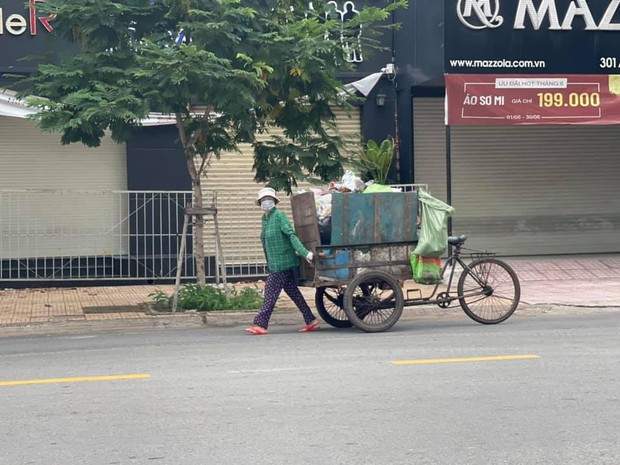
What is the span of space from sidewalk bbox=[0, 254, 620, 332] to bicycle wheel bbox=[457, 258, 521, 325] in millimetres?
1912

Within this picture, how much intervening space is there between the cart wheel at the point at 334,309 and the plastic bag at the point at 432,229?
1.16 metres

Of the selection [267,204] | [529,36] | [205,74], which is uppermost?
[529,36]

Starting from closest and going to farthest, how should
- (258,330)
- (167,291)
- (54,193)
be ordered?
(258,330) < (54,193) < (167,291)

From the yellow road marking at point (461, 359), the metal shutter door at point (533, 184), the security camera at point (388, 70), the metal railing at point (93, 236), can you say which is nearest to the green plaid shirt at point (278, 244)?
the yellow road marking at point (461, 359)

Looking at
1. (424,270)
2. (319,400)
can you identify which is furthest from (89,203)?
(319,400)

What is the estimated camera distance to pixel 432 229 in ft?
36.7

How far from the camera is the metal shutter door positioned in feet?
63.1

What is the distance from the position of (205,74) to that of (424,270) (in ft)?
11.5

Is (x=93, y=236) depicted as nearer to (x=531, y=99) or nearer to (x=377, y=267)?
(x=377, y=267)

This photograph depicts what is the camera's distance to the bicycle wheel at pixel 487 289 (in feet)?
37.5

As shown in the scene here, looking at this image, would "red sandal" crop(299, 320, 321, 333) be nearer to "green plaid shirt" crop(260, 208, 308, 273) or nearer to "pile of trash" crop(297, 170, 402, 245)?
"green plaid shirt" crop(260, 208, 308, 273)

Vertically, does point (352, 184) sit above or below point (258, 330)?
above

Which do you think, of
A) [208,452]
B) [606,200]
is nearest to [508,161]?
[606,200]

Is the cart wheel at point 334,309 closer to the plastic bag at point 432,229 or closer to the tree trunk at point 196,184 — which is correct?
the plastic bag at point 432,229
